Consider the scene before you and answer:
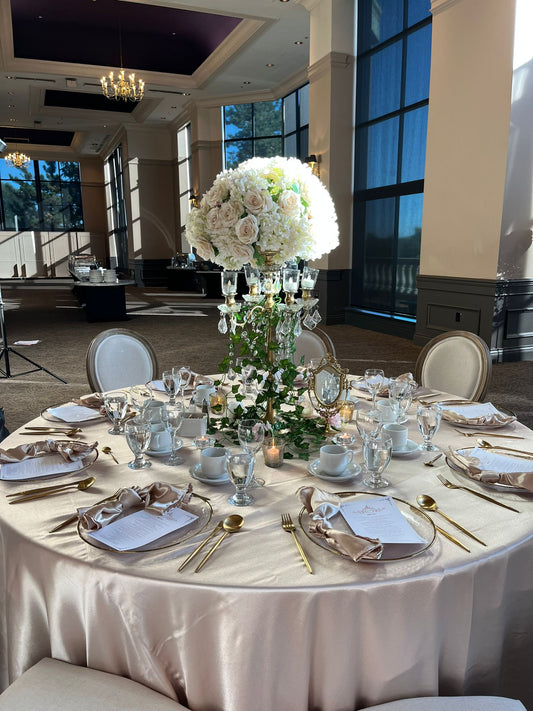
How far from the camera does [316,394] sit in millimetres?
1722

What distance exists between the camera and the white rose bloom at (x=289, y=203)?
1.48 m

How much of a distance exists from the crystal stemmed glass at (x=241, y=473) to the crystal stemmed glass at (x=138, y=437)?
278mm

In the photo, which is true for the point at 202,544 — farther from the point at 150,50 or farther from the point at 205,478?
the point at 150,50

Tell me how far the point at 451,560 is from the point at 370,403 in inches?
41.4

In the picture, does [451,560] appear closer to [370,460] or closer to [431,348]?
[370,460]

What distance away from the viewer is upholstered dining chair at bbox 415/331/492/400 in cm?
235

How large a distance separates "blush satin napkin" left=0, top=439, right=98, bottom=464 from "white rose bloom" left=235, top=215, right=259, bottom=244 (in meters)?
0.75

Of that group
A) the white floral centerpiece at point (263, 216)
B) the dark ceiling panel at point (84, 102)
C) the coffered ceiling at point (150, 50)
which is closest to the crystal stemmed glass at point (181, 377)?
the white floral centerpiece at point (263, 216)

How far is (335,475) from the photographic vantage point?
1.38 meters

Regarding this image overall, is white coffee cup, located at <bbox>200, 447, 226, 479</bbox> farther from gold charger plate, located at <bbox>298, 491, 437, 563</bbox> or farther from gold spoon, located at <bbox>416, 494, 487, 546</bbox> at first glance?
gold spoon, located at <bbox>416, 494, 487, 546</bbox>

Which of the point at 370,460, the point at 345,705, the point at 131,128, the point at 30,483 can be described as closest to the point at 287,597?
the point at 345,705

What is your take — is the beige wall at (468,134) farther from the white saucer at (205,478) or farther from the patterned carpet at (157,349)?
the white saucer at (205,478)

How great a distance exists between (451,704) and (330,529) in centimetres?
36

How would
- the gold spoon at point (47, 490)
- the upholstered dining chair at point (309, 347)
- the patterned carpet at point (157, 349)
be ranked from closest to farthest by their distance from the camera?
1. the gold spoon at point (47, 490)
2. the upholstered dining chair at point (309, 347)
3. the patterned carpet at point (157, 349)
